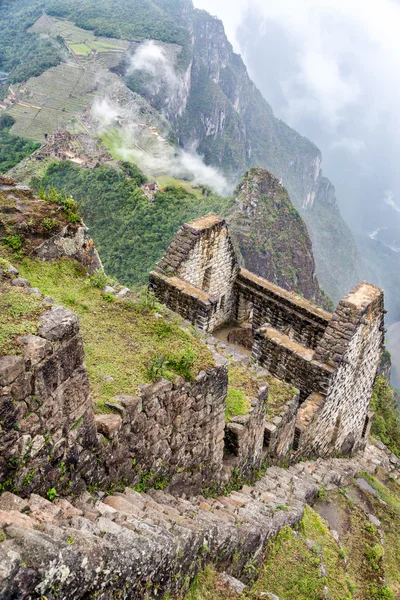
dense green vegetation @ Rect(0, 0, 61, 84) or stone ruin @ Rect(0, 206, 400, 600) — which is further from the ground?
dense green vegetation @ Rect(0, 0, 61, 84)

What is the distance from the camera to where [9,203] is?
23.0ft

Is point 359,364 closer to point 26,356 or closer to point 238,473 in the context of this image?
point 238,473

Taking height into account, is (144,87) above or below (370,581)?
above

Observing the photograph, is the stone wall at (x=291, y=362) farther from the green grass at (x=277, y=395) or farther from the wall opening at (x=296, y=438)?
the green grass at (x=277, y=395)

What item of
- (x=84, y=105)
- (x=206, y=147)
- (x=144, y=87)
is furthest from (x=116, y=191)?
(x=206, y=147)

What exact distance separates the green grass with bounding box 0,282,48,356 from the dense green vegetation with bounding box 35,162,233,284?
137ft

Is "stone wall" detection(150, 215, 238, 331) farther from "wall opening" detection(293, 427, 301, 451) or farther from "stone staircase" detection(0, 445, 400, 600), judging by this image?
"stone staircase" detection(0, 445, 400, 600)

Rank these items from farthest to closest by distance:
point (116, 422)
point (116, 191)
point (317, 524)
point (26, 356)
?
point (116, 191)
point (317, 524)
point (116, 422)
point (26, 356)

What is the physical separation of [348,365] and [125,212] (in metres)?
50.4

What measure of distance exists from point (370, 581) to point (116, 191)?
57352 millimetres

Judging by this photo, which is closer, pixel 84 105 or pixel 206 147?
pixel 84 105

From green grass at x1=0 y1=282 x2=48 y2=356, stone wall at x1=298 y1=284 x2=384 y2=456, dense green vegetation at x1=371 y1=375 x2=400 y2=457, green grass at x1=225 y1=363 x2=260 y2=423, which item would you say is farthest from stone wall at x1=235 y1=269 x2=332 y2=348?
dense green vegetation at x1=371 y1=375 x2=400 y2=457

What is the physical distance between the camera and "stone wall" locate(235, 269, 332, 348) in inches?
428

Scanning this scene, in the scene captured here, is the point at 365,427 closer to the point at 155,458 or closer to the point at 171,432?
the point at 171,432
